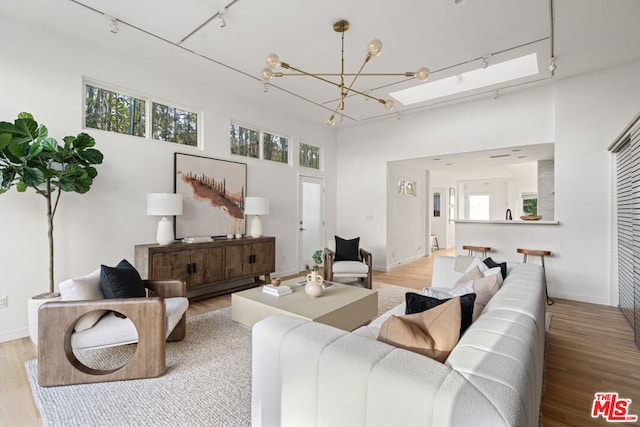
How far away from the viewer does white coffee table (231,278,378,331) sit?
2.61 metres

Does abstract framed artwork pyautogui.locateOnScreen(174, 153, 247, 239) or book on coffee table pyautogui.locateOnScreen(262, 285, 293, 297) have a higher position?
abstract framed artwork pyautogui.locateOnScreen(174, 153, 247, 239)

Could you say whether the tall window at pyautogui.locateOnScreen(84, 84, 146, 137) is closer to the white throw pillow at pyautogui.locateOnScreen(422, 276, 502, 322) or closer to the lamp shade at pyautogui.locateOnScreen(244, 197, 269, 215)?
the lamp shade at pyautogui.locateOnScreen(244, 197, 269, 215)

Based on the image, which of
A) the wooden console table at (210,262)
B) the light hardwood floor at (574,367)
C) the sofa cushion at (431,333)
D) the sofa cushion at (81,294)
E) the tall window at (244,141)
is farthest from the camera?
the tall window at (244,141)

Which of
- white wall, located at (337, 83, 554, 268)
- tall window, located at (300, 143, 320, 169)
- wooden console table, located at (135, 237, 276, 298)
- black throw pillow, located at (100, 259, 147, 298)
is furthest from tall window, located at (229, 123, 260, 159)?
black throw pillow, located at (100, 259, 147, 298)

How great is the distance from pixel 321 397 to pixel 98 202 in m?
3.62

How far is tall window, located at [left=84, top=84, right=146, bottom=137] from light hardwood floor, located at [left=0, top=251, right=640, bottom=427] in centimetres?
244

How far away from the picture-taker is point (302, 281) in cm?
356

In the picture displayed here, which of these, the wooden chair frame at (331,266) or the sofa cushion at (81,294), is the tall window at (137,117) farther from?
the wooden chair frame at (331,266)

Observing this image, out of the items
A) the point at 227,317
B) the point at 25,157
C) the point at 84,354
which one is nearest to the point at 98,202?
the point at 25,157

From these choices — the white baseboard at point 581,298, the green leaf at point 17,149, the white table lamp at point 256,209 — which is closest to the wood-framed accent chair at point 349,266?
the white table lamp at point 256,209

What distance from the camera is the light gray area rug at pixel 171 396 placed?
70.4 inches

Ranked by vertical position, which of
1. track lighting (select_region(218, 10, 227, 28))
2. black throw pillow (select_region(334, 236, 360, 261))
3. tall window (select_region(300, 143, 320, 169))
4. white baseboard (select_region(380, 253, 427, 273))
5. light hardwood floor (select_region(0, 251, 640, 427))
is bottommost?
light hardwood floor (select_region(0, 251, 640, 427))

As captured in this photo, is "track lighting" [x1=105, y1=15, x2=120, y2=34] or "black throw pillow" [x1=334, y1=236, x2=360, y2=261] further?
"black throw pillow" [x1=334, y1=236, x2=360, y2=261]

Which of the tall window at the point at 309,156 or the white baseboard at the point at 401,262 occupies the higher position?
the tall window at the point at 309,156
